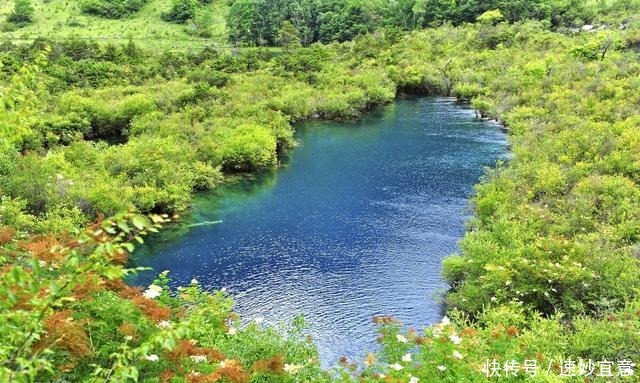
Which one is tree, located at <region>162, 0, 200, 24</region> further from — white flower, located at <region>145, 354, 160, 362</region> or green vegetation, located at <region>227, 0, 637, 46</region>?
white flower, located at <region>145, 354, 160, 362</region>

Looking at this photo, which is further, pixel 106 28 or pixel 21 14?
pixel 106 28

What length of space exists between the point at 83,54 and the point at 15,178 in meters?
47.5

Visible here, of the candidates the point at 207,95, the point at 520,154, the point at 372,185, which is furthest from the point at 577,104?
the point at 207,95

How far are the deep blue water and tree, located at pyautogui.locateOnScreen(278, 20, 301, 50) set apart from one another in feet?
165

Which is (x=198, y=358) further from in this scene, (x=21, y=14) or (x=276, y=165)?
(x=21, y=14)

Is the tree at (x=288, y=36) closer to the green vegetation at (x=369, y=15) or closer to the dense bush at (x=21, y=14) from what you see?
the green vegetation at (x=369, y=15)

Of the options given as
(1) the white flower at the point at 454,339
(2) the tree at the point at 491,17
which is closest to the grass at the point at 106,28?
(2) the tree at the point at 491,17

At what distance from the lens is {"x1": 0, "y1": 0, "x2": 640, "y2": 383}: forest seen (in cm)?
1166

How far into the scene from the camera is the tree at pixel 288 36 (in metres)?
101

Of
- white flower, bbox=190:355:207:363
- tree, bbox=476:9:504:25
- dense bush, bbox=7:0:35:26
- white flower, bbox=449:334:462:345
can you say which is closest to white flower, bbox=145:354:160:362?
white flower, bbox=190:355:207:363

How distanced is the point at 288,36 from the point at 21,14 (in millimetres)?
47726

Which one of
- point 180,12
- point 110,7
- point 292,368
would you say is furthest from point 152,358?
point 110,7

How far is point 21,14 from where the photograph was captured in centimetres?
9856

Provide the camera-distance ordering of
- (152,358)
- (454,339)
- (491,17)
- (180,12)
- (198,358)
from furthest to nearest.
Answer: (180,12) < (491,17) < (454,339) < (198,358) < (152,358)
